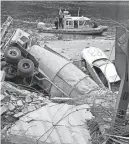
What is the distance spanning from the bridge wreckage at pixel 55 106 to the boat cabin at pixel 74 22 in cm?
1695

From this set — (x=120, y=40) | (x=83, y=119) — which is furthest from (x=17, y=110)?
(x=120, y=40)

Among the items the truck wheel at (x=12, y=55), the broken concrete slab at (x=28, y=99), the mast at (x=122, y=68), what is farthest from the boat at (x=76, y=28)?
the mast at (x=122, y=68)

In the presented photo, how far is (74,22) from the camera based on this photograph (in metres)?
26.6

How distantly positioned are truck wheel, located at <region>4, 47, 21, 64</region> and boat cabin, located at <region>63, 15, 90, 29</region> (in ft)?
57.1

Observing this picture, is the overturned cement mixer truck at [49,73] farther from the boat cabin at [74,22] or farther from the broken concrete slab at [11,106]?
the boat cabin at [74,22]

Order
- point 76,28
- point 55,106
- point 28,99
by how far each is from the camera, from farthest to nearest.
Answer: point 76,28 < point 28,99 < point 55,106

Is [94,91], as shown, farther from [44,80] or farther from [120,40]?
[120,40]

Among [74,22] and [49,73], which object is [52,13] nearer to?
[74,22]

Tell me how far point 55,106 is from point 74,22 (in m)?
21.2

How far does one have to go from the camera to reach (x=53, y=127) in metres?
5.46

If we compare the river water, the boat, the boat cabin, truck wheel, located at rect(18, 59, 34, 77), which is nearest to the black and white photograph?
truck wheel, located at rect(18, 59, 34, 77)

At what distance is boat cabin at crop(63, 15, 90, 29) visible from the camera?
85.4 ft

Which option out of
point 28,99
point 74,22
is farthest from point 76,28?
point 28,99

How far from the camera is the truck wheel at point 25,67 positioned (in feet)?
27.9
